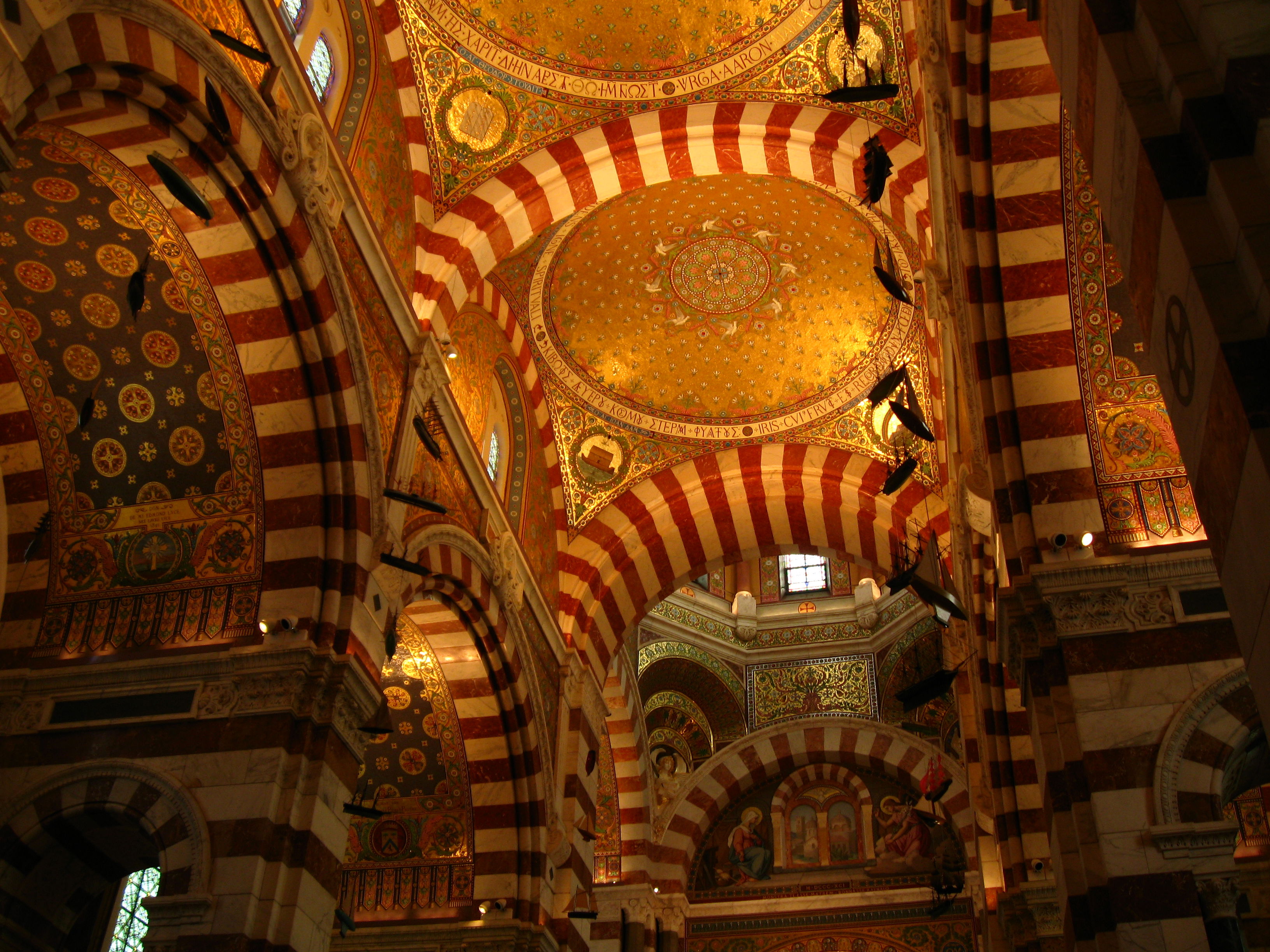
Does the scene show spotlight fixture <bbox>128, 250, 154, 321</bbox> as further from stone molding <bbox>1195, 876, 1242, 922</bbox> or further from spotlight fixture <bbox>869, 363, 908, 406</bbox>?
stone molding <bbox>1195, 876, 1242, 922</bbox>

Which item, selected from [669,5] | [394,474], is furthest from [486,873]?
[669,5]

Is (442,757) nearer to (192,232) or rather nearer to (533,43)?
(192,232)

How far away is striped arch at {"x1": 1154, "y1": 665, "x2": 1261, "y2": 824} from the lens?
6.30m

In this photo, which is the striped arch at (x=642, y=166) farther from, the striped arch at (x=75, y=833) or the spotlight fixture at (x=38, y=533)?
the striped arch at (x=75, y=833)

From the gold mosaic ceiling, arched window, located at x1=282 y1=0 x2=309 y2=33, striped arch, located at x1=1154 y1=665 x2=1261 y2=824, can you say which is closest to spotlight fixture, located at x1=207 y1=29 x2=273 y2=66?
arched window, located at x1=282 y1=0 x2=309 y2=33

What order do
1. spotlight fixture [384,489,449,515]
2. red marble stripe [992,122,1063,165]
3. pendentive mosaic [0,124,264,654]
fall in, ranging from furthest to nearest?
spotlight fixture [384,489,449,515] < pendentive mosaic [0,124,264,654] < red marble stripe [992,122,1063,165]

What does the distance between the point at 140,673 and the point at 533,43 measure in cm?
677

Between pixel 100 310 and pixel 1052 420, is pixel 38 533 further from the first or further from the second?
pixel 1052 420

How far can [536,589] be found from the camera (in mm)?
12594

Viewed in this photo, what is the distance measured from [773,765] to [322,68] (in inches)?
510

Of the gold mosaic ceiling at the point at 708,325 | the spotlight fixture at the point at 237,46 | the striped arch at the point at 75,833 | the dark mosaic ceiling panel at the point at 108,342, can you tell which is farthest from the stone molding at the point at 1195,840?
the gold mosaic ceiling at the point at 708,325

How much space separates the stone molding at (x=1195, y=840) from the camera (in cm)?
611

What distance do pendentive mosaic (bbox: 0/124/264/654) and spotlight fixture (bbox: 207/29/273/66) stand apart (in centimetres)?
116

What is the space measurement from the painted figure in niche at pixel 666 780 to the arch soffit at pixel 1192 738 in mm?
12450
